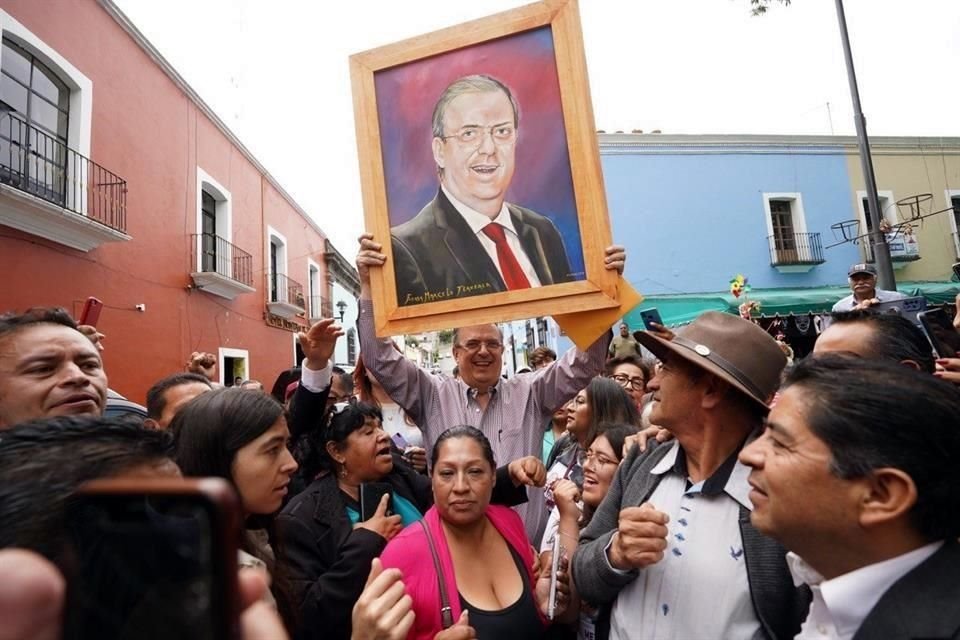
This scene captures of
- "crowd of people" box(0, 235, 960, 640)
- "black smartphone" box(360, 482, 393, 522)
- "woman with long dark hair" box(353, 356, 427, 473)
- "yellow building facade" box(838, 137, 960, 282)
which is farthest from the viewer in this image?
"yellow building facade" box(838, 137, 960, 282)

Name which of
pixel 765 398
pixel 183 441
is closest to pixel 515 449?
pixel 765 398

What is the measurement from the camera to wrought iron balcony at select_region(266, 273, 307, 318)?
49.7 ft

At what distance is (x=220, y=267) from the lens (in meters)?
12.4

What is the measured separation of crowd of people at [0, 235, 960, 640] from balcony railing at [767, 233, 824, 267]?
520 inches

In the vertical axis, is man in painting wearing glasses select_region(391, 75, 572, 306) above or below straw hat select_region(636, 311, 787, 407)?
above

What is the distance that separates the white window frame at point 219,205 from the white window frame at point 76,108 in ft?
11.0

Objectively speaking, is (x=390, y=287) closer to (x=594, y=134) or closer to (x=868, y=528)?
(x=594, y=134)

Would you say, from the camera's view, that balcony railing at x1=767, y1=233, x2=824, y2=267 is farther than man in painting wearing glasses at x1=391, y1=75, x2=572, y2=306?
Yes

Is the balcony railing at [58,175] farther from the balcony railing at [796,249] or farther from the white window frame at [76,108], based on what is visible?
the balcony railing at [796,249]

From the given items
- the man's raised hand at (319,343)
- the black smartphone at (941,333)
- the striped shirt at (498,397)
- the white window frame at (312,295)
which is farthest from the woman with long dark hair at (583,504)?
the white window frame at (312,295)

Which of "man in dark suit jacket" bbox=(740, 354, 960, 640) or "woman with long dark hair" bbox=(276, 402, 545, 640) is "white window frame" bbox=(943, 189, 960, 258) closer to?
"woman with long dark hair" bbox=(276, 402, 545, 640)

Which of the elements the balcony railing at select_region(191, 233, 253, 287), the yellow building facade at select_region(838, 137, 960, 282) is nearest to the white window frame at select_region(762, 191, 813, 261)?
the yellow building facade at select_region(838, 137, 960, 282)

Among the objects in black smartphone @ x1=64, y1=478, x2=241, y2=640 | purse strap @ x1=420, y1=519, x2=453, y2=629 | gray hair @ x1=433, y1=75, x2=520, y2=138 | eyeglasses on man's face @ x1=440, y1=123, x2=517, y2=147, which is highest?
gray hair @ x1=433, y1=75, x2=520, y2=138

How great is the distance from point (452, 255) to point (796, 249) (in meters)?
14.7
